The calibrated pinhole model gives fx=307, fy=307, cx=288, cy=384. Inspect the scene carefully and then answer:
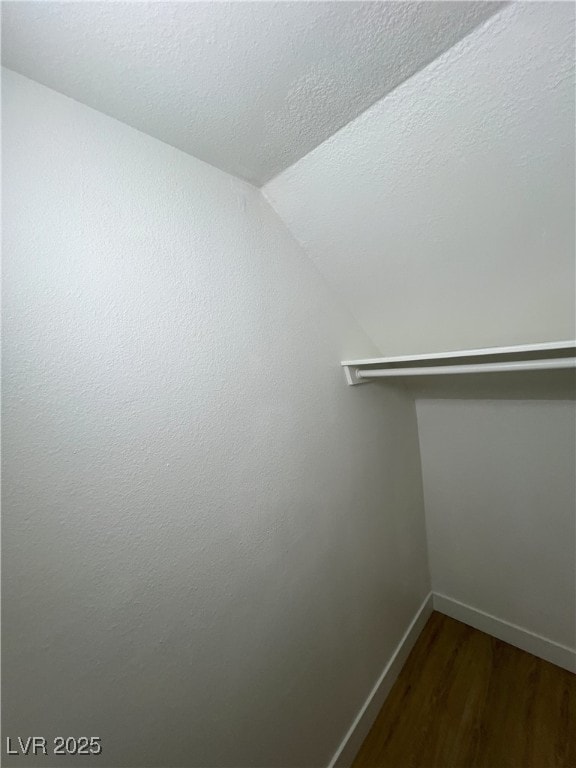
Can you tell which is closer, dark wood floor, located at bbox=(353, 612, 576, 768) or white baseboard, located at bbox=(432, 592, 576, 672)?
dark wood floor, located at bbox=(353, 612, 576, 768)


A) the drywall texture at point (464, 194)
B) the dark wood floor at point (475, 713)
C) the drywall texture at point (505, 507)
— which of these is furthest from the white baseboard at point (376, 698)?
the drywall texture at point (464, 194)

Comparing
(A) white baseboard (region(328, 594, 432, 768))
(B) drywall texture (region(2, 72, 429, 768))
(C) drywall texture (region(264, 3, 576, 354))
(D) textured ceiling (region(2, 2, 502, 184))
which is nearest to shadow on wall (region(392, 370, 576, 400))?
(C) drywall texture (region(264, 3, 576, 354))

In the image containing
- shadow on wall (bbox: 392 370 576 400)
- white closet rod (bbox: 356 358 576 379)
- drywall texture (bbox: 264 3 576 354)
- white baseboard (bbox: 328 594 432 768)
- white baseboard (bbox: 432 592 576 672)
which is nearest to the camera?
drywall texture (bbox: 264 3 576 354)

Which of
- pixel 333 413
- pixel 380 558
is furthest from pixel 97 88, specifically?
pixel 380 558

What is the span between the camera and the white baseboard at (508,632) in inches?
61.1

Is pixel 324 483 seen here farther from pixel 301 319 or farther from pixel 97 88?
pixel 97 88

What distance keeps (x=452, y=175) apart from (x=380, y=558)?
1.60 m

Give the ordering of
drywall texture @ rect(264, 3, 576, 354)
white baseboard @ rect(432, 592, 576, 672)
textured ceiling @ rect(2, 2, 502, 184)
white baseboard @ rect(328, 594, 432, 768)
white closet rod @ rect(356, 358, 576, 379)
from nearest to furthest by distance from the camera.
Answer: textured ceiling @ rect(2, 2, 502, 184), drywall texture @ rect(264, 3, 576, 354), white closet rod @ rect(356, 358, 576, 379), white baseboard @ rect(328, 594, 432, 768), white baseboard @ rect(432, 592, 576, 672)

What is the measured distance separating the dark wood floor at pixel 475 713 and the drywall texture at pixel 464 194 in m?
1.67

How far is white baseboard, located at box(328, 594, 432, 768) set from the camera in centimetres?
126

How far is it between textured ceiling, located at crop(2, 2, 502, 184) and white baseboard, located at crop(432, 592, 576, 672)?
2489 mm

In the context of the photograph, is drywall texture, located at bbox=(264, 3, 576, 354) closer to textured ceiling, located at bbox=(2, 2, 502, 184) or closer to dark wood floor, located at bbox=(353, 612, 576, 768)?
textured ceiling, located at bbox=(2, 2, 502, 184)

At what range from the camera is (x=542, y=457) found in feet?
5.01

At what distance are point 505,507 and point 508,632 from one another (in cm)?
72
